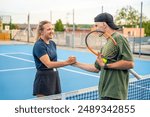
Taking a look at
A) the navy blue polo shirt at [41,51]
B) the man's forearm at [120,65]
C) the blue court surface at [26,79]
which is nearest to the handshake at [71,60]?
the navy blue polo shirt at [41,51]

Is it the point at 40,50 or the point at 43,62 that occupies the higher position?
the point at 40,50

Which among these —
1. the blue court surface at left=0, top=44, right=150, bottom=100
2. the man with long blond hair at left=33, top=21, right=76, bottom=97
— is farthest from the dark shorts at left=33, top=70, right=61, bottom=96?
the blue court surface at left=0, top=44, right=150, bottom=100

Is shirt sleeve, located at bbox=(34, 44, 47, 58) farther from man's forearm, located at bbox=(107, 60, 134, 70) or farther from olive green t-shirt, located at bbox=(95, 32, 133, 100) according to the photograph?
man's forearm, located at bbox=(107, 60, 134, 70)

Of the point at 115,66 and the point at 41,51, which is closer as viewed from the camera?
the point at 115,66

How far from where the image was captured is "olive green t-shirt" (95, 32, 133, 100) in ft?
8.18

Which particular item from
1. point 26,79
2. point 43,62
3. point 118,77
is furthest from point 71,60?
point 26,79

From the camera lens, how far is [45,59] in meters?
3.10

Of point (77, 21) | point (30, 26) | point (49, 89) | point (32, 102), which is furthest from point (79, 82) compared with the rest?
point (30, 26)

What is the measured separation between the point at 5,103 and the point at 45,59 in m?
0.58

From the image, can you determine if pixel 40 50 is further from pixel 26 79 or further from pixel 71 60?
pixel 26 79

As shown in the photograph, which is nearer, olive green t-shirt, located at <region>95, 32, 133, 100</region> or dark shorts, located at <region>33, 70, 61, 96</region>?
olive green t-shirt, located at <region>95, 32, 133, 100</region>

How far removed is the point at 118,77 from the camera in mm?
2547

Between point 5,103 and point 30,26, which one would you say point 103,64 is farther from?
point 30,26

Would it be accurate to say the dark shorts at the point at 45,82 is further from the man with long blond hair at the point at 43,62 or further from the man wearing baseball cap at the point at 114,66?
the man wearing baseball cap at the point at 114,66
